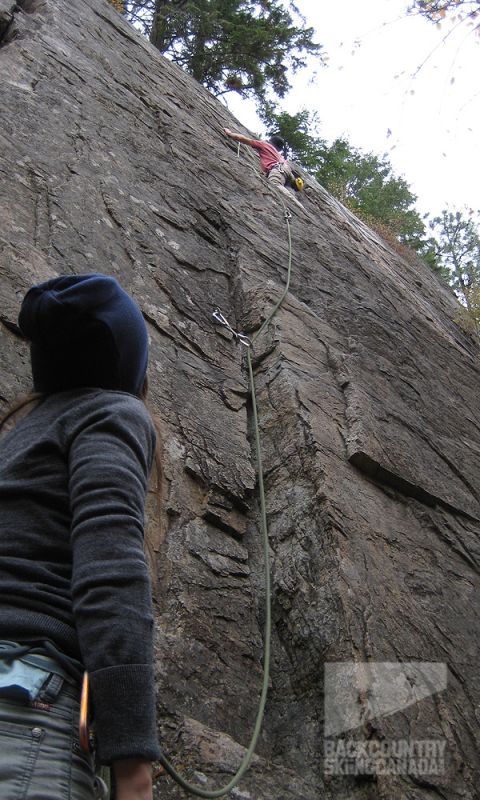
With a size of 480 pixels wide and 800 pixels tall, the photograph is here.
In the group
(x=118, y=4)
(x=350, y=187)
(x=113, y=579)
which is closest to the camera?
(x=113, y=579)

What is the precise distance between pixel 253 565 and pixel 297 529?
0.31 meters

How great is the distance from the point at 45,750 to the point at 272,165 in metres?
9.65

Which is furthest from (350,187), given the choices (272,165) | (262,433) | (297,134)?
(262,433)

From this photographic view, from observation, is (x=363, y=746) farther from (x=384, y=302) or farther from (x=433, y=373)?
(x=384, y=302)

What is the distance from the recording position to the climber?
31.1ft

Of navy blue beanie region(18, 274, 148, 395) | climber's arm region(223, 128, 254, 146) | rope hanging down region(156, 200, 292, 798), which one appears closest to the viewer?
navy blue beanie region(18, 274, 148, 395)

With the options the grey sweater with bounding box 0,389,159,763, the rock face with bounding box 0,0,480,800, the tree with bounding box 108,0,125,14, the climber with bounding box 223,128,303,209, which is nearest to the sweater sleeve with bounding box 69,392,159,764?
the grey sweater with bounding box 0,389,159,763

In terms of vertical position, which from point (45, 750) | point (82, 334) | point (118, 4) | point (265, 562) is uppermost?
point (118, 4)

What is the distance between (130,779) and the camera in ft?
4.77

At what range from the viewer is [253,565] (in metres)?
3.73

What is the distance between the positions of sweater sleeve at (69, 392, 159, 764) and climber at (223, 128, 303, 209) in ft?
25.9

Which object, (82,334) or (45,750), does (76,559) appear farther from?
(82,334)

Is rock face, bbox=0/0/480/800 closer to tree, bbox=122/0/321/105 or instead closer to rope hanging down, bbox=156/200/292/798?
rope hanging down, bbox=156/200/292/798

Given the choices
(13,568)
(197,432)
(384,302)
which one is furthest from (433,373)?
(13,568)
